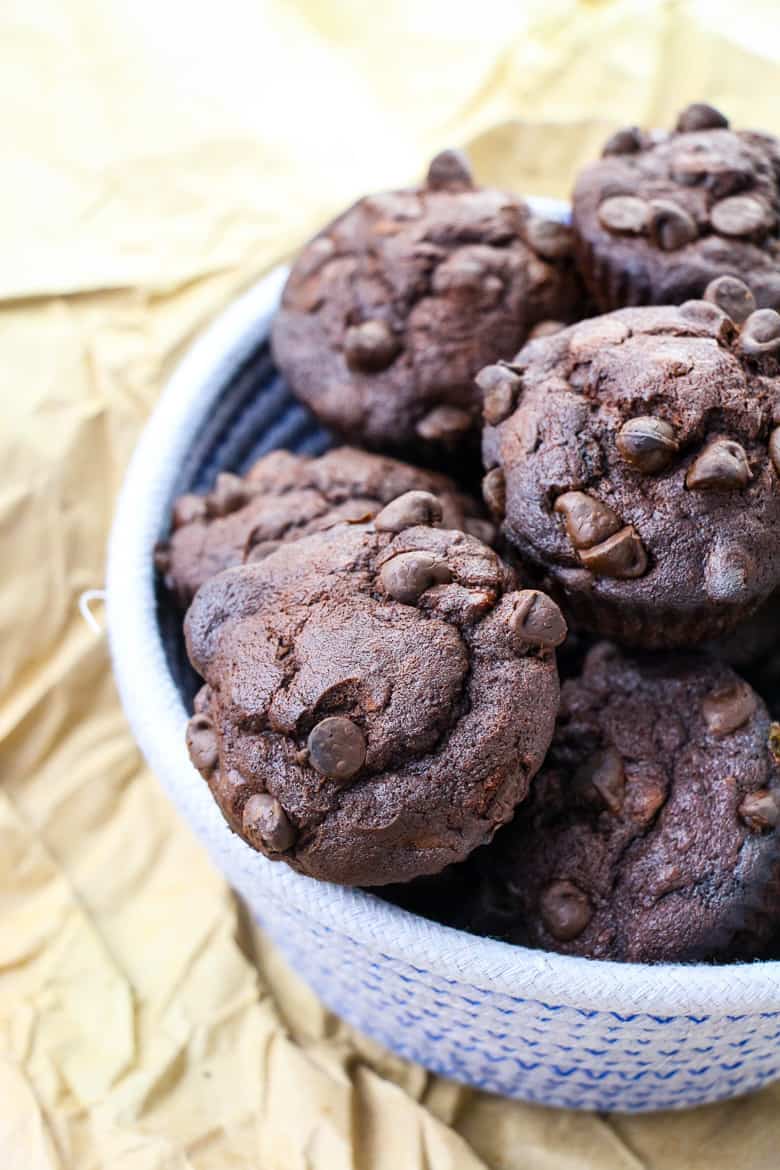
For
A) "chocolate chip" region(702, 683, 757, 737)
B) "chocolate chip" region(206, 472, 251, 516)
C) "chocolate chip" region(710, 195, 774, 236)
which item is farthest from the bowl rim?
"chocolate chip" region(710, 195, 774, 236)

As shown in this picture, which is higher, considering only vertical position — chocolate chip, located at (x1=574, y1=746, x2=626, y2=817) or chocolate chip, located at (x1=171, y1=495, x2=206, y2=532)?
chocolate chip, located at (x1=171, y1=495, x2=206, y2=532)

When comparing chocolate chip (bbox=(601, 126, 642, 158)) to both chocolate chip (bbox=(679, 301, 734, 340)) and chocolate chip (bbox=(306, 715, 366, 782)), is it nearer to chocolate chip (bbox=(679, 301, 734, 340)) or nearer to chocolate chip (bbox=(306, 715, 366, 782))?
chocolate chip (bbox=(679, 301, 734, 340))

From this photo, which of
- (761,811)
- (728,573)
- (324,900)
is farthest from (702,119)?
(324,900)

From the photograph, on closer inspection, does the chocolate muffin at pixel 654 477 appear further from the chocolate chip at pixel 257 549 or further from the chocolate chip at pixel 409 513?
the chocolate chip at pixel 257 549

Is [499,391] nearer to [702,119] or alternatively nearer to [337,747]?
[337,747]

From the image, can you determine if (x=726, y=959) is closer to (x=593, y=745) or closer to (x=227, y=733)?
(x=593, y=745)

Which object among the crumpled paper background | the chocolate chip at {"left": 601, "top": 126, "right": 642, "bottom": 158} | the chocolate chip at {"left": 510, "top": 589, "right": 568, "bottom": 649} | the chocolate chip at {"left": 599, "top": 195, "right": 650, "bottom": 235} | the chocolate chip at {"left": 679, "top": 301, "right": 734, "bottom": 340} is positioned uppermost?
the chocolate chip at {"left": 601, "top": 126, "right": 642, "bottom": 158}
